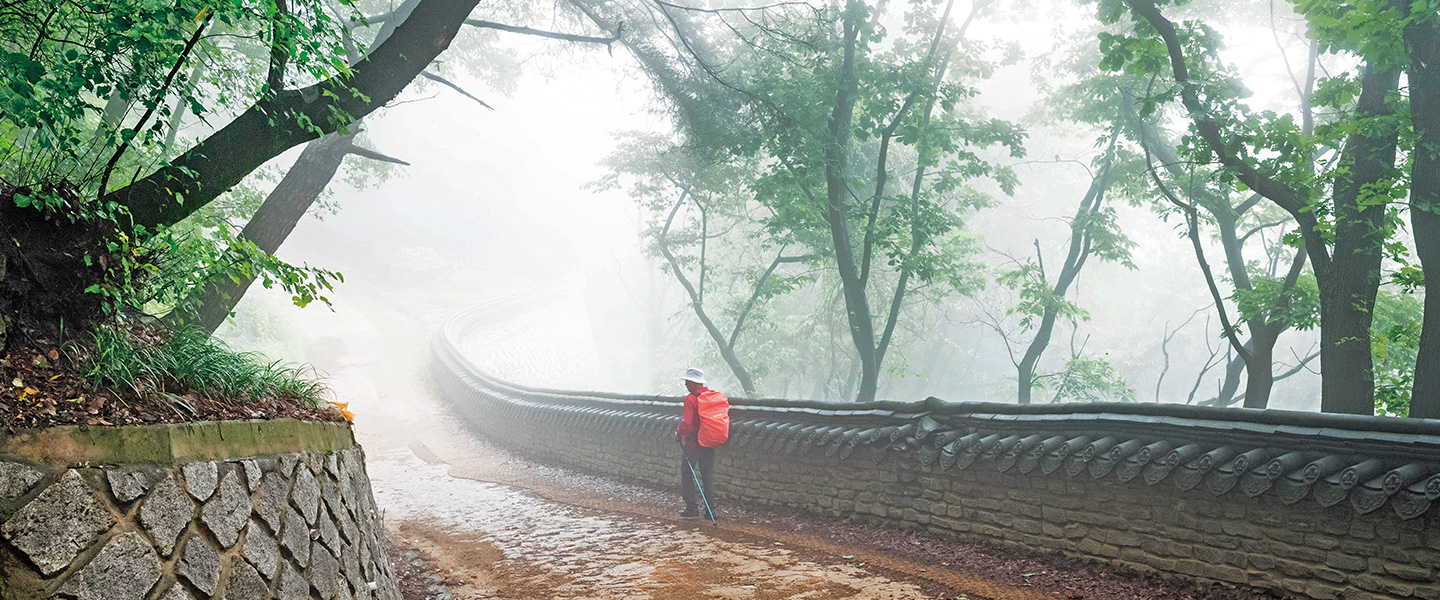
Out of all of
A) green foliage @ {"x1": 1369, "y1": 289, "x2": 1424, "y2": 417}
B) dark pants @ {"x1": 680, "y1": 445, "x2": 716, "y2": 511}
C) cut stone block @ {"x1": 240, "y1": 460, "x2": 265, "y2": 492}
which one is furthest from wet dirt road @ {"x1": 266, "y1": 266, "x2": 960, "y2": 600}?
green foliage @ {"x1": 1369, "y1": 289, "x2": 1424, "y2": 417}

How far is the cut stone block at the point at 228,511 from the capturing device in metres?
2.23

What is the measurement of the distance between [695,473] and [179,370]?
4.76 meters

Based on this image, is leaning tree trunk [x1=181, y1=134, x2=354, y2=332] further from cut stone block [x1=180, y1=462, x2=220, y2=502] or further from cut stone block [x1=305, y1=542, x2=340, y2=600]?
cut stone block [x1=180, y1=462, x2=220, y2=502]

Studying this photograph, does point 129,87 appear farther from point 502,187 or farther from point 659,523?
point 502,187

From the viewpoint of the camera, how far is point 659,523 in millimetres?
6621

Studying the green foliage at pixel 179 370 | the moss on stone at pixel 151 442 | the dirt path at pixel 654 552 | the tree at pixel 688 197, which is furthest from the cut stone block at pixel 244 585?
the tree at pixel 688 197

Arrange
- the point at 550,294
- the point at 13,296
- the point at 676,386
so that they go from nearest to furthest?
the point at 13,296
the point at 676,386
the point at 550,294

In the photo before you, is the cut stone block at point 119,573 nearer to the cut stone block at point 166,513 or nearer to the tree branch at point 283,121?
the cut stone block at point 166,513

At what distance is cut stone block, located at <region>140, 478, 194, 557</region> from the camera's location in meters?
2.03

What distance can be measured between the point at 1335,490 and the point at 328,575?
444cm

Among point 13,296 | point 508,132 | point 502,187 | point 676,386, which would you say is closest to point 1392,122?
point 13,296

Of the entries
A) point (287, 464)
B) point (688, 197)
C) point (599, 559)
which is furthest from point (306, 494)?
point (688, 197)

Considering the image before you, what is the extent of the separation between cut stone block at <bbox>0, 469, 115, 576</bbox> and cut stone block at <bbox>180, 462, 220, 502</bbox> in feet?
A: 0.80

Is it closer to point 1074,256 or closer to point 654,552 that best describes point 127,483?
point 654,552
